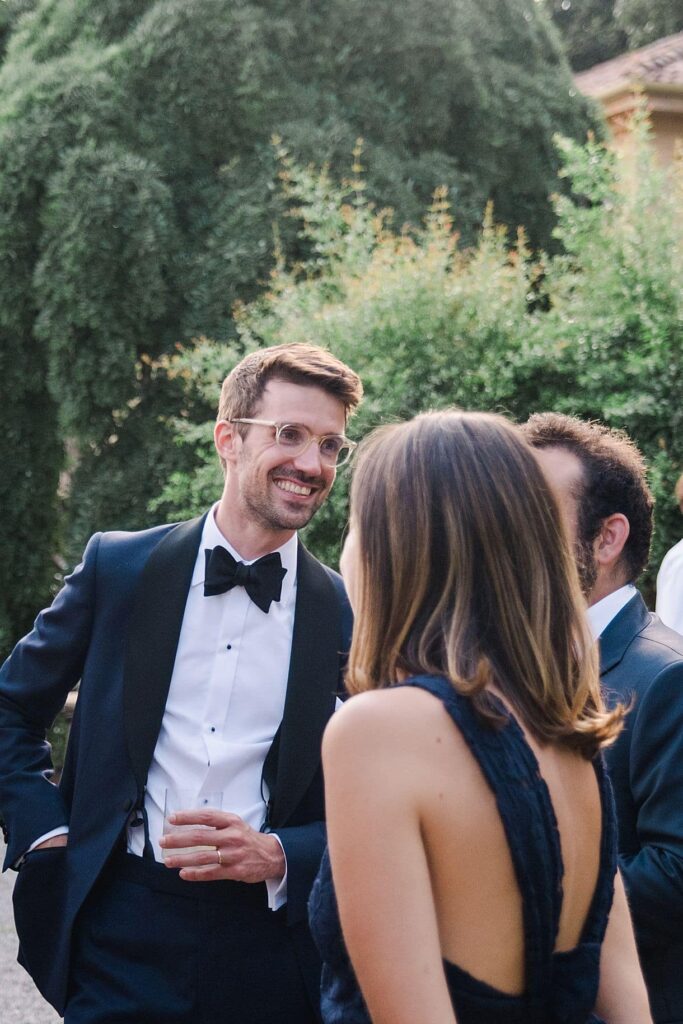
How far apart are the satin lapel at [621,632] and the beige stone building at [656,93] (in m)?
13.4

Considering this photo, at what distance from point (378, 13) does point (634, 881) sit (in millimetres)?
8539

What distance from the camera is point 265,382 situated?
10.5 feet

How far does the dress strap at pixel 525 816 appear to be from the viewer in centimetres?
152

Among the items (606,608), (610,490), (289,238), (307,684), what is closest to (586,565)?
(606,608)

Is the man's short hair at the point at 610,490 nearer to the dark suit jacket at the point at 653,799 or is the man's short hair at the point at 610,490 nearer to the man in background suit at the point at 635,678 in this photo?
the man in background suit at the point at 635,678

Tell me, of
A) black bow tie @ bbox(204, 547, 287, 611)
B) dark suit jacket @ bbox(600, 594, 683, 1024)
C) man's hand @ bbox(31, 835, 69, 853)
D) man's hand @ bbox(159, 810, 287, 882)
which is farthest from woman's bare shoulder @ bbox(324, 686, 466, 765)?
man's hand @ bbox(31, 835, 69, 853)

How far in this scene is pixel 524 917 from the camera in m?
1.54

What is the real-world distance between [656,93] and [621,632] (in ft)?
49.4

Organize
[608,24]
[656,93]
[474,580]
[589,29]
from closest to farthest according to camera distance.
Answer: [474,580] → [656,93] → [589,29] → [608,24]

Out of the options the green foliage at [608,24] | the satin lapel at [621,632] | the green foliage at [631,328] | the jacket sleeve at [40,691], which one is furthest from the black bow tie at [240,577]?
the green foliage at [608,24]

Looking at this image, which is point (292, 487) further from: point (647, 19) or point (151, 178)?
point (647, 19)

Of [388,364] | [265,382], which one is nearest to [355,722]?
[265,382]

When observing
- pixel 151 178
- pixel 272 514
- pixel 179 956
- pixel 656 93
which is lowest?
pixel 179 956

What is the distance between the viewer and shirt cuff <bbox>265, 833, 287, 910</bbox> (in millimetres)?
2629
